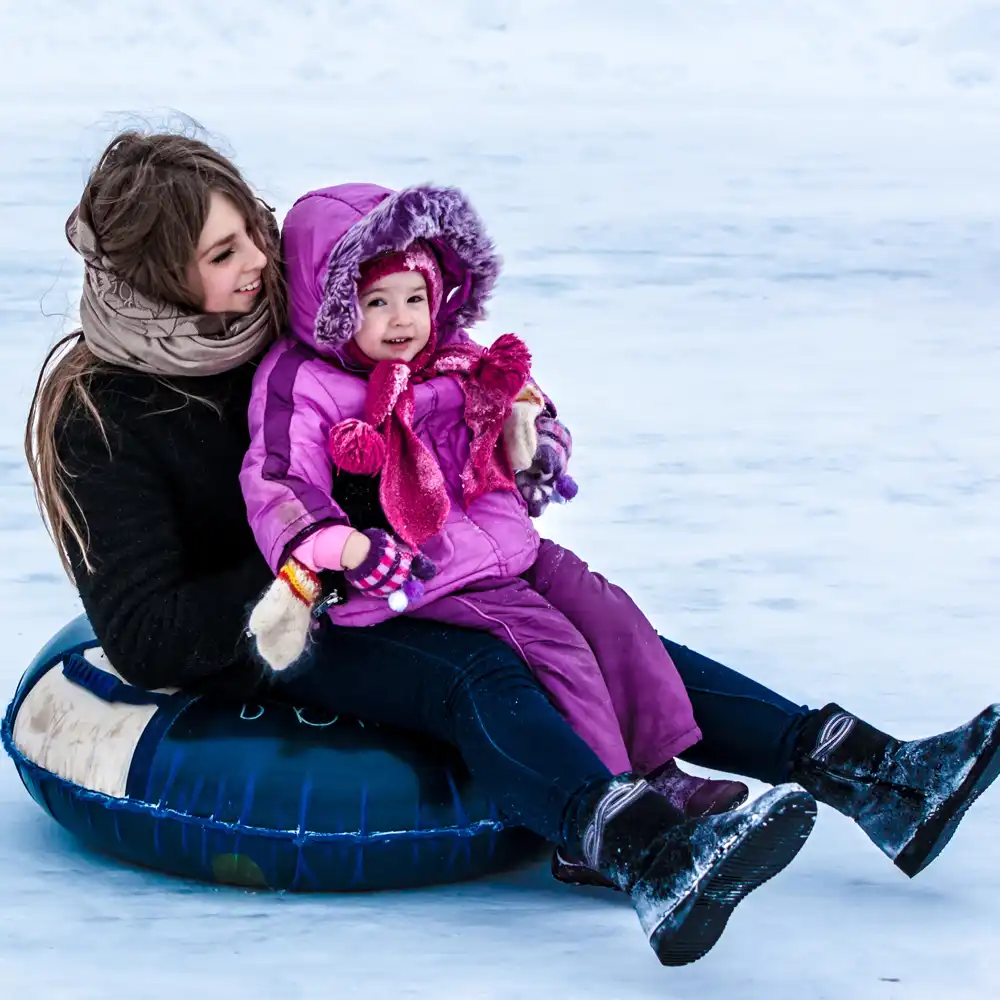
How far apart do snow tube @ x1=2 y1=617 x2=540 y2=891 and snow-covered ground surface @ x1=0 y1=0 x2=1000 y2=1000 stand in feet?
0.19

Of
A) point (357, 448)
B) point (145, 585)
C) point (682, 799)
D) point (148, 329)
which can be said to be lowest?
point (682, 799)

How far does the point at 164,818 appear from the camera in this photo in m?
2.91

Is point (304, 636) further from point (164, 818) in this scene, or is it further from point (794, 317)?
point (794, 317)

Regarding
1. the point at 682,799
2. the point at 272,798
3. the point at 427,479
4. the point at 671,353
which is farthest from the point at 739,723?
the point at 671,353

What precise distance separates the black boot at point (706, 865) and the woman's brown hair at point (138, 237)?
95cm

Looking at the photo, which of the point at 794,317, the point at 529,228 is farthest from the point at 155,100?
the point at 794,317

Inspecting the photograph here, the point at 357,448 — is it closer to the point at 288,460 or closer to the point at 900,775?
the point at 288,460

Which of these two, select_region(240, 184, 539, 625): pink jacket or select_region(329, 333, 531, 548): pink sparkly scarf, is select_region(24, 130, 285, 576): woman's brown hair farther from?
select_region(329, 333, 531, 548): pink sparkly scarf

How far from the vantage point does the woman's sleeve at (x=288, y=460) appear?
282cm

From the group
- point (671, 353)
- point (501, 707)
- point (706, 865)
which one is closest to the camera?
point (706, 865)

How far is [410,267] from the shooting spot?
2979 millimetres

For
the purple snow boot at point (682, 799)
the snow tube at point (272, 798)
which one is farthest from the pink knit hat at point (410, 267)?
the purple snow boot at point (682, 799)

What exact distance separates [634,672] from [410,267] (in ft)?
2.19

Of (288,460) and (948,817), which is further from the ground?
(288,460)
